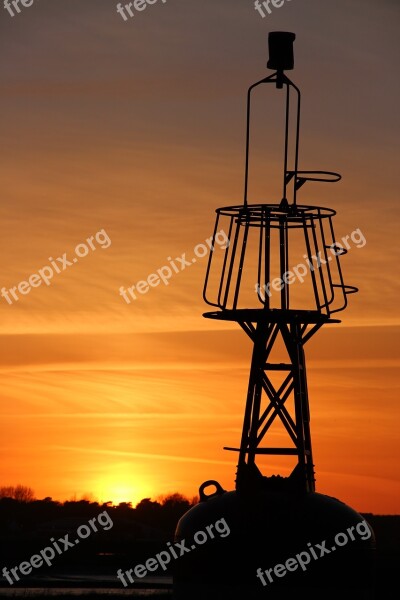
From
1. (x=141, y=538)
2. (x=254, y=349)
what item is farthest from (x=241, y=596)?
(x=141, y=538)

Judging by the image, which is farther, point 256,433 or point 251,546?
point 256,433

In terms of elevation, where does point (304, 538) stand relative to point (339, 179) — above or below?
below

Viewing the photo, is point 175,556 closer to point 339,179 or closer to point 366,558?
point 366,558

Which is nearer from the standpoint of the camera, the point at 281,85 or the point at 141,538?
the point at 281,85

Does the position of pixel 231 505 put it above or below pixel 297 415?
below

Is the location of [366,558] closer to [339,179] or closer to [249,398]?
[249,398]

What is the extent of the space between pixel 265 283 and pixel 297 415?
3.29 metres

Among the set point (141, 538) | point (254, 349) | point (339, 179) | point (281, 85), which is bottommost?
point (141, 538)

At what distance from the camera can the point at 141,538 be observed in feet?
447

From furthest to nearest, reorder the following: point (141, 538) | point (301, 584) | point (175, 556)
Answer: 1. point (141, 538)
2. point (175, 556)
3. point (301, 584)

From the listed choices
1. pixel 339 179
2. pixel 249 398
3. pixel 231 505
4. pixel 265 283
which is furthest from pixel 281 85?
pixel 231 505

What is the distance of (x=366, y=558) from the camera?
111 feet

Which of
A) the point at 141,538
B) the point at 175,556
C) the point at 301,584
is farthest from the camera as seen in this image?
the point at 141,538

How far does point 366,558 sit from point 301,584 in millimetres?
2165
